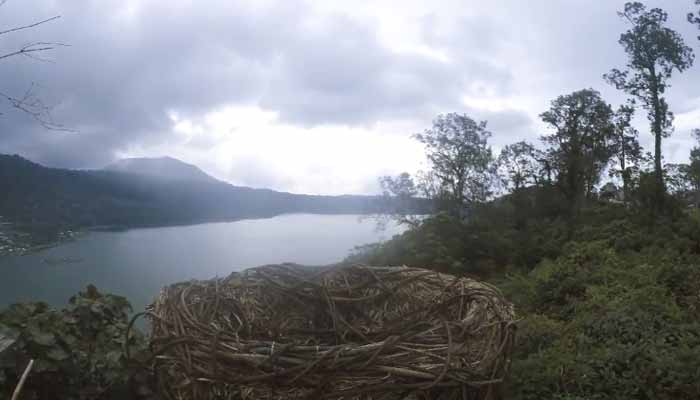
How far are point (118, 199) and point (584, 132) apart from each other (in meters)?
15.8

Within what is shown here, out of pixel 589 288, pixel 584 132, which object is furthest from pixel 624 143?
pixel 589 288

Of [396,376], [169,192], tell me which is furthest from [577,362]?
[169,192]

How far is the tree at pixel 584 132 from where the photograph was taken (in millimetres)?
17234

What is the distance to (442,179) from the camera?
15281 mm

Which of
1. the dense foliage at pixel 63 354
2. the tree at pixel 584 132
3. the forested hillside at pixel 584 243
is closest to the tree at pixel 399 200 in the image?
the forested hillside at pixel 584 243

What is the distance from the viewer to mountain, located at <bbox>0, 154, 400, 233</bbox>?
10.7 meters

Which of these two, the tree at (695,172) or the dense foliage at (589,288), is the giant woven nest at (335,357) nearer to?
the dense foliage at (589,288)

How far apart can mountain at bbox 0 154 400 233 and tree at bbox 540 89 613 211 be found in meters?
9.34

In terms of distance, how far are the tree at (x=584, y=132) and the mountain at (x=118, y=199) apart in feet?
30.6

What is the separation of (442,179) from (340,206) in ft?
20.8

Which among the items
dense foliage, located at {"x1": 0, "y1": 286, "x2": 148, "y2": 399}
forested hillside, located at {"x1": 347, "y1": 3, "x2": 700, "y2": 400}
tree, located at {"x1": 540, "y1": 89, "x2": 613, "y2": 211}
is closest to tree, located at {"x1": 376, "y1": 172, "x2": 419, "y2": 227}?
forested hillside, located at {"x1": 347, "y1": 3, "x2": 700, "y2": 400}

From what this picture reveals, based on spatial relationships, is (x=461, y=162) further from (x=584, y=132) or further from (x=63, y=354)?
(x=63, y=354)

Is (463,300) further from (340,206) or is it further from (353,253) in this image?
(353,253)

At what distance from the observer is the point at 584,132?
17.8 m
